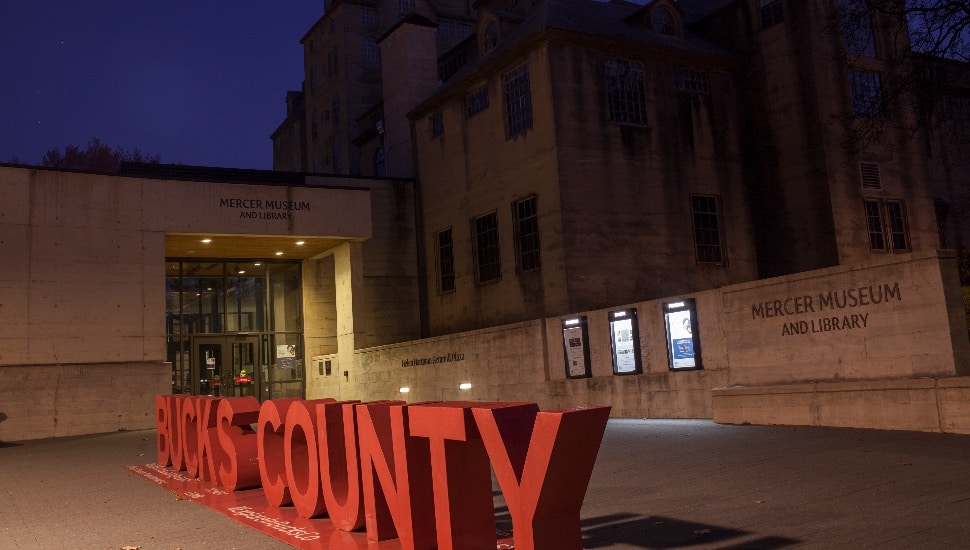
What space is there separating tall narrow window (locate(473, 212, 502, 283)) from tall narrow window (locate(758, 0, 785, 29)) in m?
12.0

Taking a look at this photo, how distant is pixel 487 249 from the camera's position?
101ft

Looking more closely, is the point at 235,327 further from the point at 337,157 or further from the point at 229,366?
the point at 337,157

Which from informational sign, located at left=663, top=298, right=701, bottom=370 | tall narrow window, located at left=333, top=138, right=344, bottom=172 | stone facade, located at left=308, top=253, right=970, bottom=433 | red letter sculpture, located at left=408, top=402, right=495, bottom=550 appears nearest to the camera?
red letter sculpture, located at left=408, top=402, right=495, bottom=550

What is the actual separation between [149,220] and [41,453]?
878 cm

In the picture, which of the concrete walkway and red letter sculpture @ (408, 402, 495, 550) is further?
the concrete walkway

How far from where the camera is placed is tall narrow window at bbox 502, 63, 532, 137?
94.1ft

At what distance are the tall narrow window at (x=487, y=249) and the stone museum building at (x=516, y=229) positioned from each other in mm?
80

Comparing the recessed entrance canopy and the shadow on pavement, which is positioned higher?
the recessed entrance canopy

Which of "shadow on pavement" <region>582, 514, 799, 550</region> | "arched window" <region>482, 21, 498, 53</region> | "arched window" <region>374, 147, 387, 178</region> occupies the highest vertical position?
"arched window" <region>482, 21, 498, 53</region>

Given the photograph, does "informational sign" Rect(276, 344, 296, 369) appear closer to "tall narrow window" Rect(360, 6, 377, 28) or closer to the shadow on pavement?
the shadow on pavement

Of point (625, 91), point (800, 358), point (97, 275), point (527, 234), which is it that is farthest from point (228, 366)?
point (800, 358)

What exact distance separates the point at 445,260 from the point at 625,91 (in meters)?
9.44

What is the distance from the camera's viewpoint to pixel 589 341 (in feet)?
64.0

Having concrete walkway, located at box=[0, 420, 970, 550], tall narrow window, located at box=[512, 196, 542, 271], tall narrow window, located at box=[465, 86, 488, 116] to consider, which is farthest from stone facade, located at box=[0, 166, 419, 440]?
concrete walkway, located at box=[0, 420, 970, 550]
